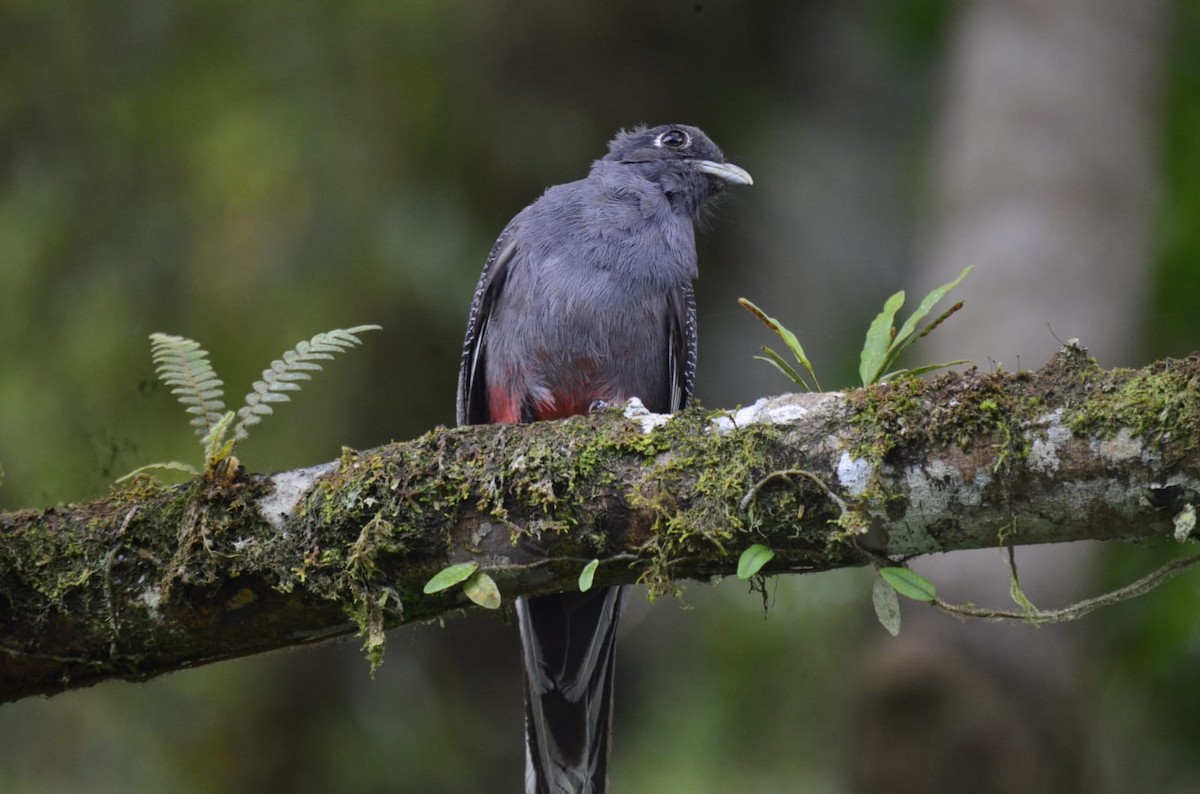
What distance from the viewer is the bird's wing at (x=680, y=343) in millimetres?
5047

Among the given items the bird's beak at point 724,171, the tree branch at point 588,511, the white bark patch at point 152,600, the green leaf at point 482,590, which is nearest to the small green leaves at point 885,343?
the tree branch at point 588,511

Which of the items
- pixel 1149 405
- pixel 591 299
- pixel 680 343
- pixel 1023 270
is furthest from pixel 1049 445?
pixel 1023 270

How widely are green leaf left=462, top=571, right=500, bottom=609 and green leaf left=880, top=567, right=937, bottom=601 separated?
0.88 m

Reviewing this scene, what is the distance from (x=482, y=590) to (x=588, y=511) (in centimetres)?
31

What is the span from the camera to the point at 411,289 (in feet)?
22.6

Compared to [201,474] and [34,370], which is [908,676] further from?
[34,370]

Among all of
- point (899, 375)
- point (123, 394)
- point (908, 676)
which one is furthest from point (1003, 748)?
point (123, 394)

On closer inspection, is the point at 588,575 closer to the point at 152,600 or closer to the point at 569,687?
the point at 152,600

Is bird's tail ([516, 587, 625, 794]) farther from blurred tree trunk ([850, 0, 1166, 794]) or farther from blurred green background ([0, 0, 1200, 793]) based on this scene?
blurred green background ([0, 0, 1200, 793])

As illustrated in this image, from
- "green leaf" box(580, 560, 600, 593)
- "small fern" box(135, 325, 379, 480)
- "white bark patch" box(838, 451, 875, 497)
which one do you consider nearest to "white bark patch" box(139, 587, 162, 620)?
"small fern" box(135, 325, 379, 480)

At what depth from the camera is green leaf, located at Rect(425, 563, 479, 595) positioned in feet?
9.98

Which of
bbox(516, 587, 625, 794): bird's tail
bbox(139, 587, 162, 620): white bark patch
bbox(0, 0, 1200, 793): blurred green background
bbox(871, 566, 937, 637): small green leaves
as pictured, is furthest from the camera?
bbox(0, 0, 1200, 793): blurred green background

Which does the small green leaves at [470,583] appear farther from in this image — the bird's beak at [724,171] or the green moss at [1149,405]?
the bird's beak at [724,171]

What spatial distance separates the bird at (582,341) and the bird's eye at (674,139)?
0.33 feet
